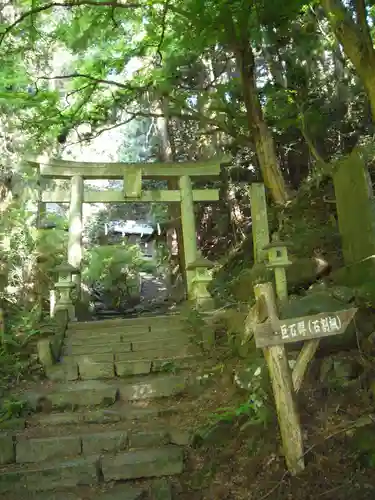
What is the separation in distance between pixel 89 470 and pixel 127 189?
22.8 ft

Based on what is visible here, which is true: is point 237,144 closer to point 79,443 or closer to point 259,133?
point 259,133

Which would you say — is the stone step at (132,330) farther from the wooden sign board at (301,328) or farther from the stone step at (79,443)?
the wooden sign board at (301,328)

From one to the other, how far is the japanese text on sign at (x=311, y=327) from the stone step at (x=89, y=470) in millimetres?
1843

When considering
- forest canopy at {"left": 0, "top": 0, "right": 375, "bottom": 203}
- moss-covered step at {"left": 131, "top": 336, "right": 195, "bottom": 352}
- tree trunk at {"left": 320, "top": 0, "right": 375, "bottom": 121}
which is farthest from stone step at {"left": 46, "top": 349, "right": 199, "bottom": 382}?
forest canopy at {"left": 0, "top": 0, "right": 375, "bottom": 203}

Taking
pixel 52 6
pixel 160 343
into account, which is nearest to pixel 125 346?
pixel 160 343

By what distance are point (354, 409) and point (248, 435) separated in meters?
1.00

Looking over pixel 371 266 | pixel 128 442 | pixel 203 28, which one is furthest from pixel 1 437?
pixel 203 28

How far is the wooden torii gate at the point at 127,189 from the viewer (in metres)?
10.2

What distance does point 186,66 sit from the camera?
12.3m

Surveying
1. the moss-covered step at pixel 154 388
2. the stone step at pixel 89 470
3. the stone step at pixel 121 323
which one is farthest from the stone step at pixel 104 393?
the stone step at pixel 121 323

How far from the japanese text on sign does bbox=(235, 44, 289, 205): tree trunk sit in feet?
20.3

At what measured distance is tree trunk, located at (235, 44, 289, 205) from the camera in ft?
31.2

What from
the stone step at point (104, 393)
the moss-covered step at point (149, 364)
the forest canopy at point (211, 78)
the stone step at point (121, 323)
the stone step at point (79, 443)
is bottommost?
the stone step at point (79, 443)

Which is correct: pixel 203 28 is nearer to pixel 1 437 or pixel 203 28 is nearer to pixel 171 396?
pixel 171 396
